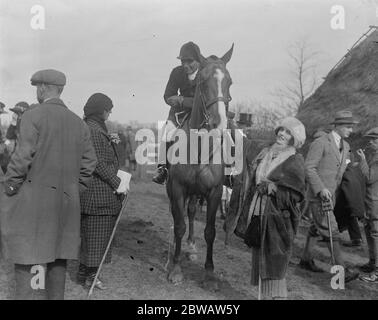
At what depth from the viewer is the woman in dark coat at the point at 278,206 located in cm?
461

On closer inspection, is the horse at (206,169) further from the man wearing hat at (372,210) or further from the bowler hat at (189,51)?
the man wearing hat at (372,210)

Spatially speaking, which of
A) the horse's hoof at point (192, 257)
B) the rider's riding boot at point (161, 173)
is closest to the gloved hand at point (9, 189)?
the rider's riding boot at point (161, 173)

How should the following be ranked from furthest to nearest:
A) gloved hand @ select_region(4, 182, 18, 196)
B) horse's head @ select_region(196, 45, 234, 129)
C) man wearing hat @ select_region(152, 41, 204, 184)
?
man wearing hat @ select_region(152, 41, 204, 184)
horse's head @ select_region(196, 45, 234, 129)
gloved hand @ select_region(4, 182, 18, 196)

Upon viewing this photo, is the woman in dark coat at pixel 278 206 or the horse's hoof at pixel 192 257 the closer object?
the woman in dark coat at pixel 278 206

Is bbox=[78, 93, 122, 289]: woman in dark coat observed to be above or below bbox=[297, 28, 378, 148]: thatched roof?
below

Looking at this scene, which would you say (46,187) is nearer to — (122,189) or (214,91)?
(122,189)

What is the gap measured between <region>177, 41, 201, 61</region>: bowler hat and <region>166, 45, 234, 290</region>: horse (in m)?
0.27

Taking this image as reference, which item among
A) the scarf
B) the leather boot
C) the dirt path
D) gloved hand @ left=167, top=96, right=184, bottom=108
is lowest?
the dirt path

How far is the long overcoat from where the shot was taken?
4070 mm

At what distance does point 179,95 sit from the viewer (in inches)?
280

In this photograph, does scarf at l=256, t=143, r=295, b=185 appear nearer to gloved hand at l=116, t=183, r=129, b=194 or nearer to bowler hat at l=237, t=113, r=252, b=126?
gloved hand at l=116, t=183, r=129, b=194

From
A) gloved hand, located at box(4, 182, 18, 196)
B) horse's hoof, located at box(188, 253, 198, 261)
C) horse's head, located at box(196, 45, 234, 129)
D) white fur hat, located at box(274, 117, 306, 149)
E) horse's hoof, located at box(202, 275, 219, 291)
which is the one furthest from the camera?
horse's hoof, located at box(188, 253, 198, 261)

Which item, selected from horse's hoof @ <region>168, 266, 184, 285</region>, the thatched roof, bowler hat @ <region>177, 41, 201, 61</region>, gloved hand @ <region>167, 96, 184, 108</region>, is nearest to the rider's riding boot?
gloved hand @ <region>167, 96, 184, 108</region>

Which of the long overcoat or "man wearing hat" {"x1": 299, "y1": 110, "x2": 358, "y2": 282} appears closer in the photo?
the long overcoat
